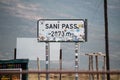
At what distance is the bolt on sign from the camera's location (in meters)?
12.6

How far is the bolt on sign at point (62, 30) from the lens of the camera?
41.2 ft

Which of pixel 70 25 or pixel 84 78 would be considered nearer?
pixel 70 25

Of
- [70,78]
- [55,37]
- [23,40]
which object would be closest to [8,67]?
[23,40]

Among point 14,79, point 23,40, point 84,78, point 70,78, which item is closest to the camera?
point 14,79

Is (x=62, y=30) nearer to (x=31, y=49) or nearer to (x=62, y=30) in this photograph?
(x=62, y=30)

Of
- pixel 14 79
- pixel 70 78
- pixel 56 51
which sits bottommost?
pixel 70 78

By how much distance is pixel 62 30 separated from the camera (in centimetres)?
1264

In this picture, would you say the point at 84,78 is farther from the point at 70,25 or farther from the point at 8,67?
the point at 70,25

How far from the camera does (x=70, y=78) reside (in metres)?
51.2

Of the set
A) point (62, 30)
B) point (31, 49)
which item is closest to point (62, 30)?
point (62, 30)

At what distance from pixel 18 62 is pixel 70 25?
489 cm

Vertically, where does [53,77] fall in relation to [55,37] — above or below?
below

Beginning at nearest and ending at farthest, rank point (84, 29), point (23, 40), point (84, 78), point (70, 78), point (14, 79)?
point (84, 29)
point (14, 79)
point (23, 40)
point (84, 78)
point (70, 78)

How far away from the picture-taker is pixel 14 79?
647 inches
